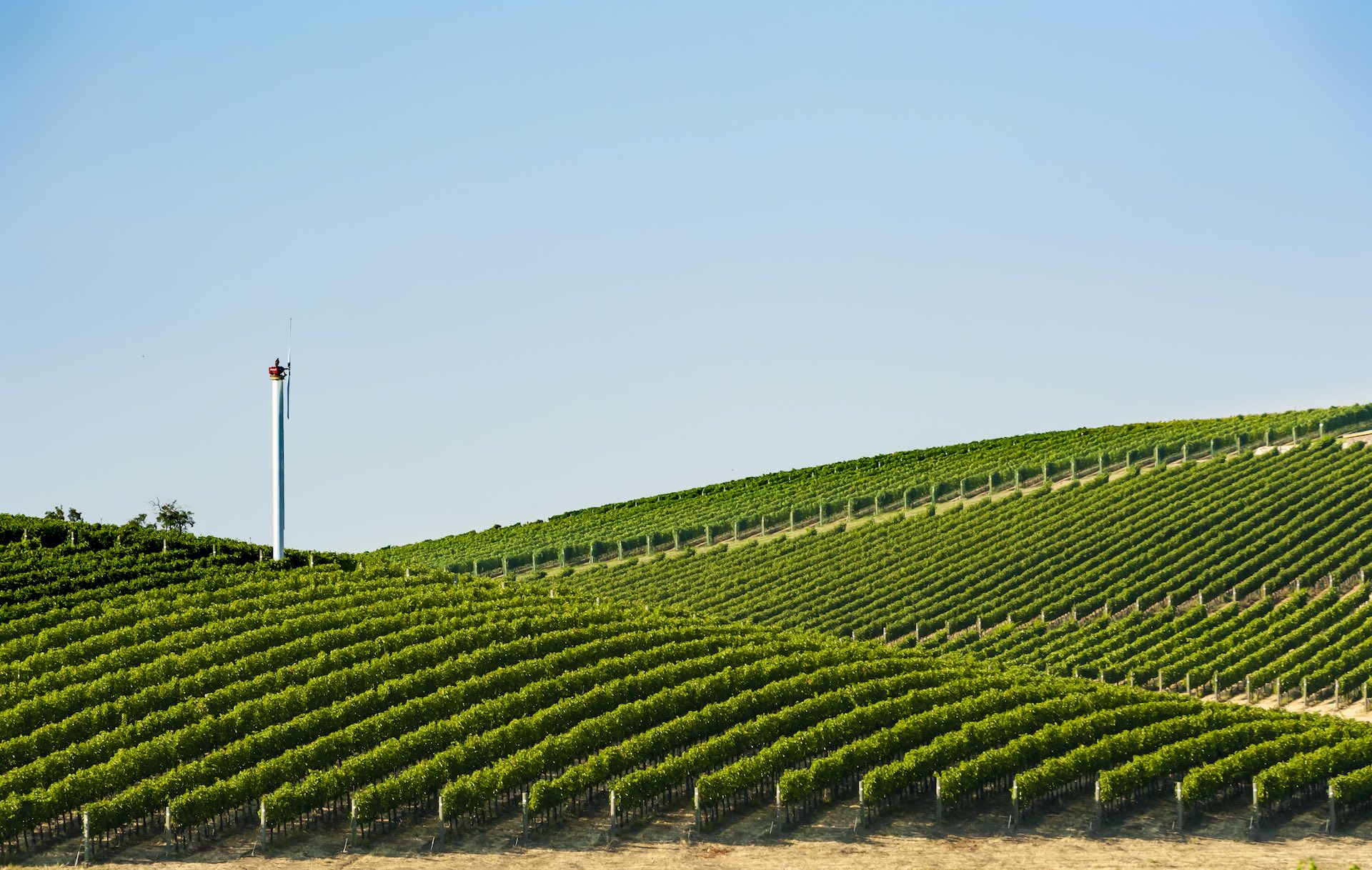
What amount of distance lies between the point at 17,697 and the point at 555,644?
15868mm

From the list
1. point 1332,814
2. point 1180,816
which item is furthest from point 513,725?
point 1332,814

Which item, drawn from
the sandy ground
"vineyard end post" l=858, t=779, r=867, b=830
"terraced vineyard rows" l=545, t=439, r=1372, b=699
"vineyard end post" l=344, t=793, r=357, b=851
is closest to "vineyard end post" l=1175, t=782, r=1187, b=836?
the sandy ground

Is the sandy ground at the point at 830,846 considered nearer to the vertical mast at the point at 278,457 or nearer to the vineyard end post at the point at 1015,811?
the vineyard end post at the point at 1015,811

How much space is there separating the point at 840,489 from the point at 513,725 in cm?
7127

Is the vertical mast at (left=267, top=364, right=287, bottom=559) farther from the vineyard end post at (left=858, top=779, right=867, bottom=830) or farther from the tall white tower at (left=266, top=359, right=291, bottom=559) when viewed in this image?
the vineyard end post at (left=858, top=779, right=867, bottom=830)

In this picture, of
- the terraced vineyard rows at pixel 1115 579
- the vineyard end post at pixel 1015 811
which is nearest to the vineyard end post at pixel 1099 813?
the vineyard end post at pixel 1015 811

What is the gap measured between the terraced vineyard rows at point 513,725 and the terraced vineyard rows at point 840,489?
156ft

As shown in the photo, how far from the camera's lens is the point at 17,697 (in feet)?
138

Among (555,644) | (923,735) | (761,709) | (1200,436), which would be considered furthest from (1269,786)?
(1200,436)

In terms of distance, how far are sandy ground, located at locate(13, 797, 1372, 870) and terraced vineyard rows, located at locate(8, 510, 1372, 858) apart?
625mm

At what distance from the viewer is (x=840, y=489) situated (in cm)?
10956

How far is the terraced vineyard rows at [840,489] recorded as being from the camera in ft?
327

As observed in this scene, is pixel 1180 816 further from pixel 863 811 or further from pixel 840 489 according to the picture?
pixel 840 489

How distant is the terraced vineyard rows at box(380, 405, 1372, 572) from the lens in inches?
3922
